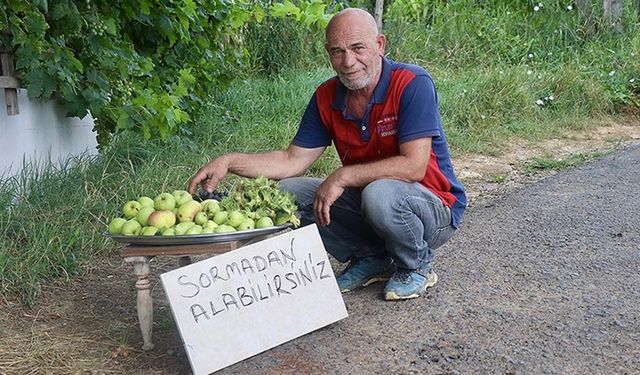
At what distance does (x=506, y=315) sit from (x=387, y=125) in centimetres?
106

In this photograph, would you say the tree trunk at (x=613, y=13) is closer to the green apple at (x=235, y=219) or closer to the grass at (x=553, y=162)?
the grass at (x=553, y=162)

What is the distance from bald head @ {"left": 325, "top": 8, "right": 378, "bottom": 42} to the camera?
3887 millimetres

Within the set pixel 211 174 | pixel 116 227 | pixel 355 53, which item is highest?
pixel 355 53

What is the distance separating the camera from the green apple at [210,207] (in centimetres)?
350

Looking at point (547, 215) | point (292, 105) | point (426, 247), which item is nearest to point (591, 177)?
point (547, 215)

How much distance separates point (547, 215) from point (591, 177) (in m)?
1.62

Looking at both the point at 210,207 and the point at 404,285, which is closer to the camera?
the point at 210,207

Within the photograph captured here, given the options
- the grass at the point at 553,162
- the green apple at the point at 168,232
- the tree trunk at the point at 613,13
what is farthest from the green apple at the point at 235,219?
the tree trunk at the point at 613,13

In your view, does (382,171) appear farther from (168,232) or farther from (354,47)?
(168,232)

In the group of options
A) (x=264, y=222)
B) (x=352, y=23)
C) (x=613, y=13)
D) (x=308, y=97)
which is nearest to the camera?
(x=264, y=222)

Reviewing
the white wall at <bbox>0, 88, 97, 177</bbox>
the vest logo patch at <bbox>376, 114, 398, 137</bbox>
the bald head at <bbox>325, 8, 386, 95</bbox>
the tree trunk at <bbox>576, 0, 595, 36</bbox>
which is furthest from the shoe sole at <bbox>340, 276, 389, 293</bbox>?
the tree trunk at <bbox>576, 0, 595, 36</bbox>

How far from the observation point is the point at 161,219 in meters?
3.37

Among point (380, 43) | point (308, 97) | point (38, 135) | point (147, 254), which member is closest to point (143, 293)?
point (147, 254)

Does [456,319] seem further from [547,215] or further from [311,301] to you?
[547,215]
